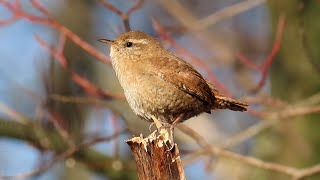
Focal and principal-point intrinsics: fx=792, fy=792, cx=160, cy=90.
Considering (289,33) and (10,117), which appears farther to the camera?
(289,33)

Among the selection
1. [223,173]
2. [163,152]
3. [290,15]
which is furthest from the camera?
[223,173]

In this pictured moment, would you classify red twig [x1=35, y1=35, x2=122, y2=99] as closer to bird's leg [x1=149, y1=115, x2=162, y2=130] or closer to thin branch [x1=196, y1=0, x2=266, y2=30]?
bird's leg [x1=149, y1=115, x2=162, y2=130]

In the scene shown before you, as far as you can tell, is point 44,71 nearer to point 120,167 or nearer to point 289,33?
point 120,167

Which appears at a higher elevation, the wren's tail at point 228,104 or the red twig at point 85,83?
the red twig at point 85,83

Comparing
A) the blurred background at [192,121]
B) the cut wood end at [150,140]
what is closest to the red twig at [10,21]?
the blurred background at [192,121]

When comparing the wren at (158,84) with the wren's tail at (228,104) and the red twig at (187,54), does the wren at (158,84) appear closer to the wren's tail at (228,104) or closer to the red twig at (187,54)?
the wren's tail at (228,104)

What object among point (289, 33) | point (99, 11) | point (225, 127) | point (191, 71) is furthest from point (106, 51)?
point (191, 71)

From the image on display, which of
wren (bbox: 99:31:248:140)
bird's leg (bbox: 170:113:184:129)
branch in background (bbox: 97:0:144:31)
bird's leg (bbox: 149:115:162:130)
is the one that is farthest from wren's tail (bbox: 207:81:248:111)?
branch in background (bbox: 97:0:144:31)
